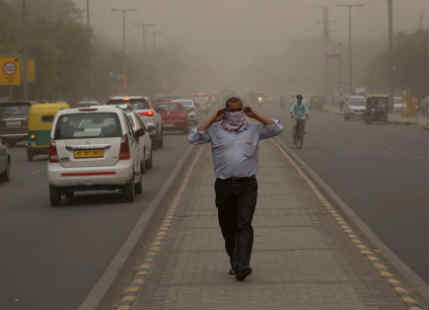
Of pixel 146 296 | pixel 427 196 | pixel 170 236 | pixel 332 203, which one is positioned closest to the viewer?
pixel 146 296

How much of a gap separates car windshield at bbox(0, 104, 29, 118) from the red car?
347 inches

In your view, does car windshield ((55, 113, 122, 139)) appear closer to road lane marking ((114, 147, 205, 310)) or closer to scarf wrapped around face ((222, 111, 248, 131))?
road lane marking ((114, 147, 205, 310))

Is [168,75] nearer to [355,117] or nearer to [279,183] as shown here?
[355,117]

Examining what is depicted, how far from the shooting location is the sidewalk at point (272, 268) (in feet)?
27.7

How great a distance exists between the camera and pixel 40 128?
3153cm

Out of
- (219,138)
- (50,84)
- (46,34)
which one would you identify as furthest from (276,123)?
(46,34)

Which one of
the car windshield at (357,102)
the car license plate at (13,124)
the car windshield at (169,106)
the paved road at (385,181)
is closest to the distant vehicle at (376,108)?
the car windshield at (357,102)

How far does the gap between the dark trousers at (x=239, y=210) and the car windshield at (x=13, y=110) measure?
31929 mm

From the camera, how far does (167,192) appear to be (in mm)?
18609

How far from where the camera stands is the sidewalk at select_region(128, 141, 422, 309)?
8445 mm

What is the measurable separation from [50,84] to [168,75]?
121 metres

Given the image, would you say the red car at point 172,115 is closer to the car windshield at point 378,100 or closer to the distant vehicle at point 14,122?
the distant vehicle at point 14,122

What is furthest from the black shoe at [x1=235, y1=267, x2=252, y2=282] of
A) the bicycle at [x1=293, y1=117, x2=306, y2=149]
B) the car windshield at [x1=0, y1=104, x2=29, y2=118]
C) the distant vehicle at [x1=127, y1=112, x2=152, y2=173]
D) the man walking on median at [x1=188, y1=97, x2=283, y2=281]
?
the car windshield at [x1=0, y1=104, x2=29, y2=118]

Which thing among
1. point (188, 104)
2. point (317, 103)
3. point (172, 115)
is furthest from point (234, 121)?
point (317, 103)
